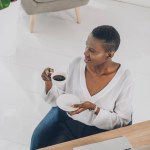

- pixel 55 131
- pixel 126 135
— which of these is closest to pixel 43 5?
pixel 55 131

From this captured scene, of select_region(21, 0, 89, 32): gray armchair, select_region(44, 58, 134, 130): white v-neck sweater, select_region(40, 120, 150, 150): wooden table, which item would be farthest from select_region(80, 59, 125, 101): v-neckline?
select_region(21, 0, 89, 32): gray armchair

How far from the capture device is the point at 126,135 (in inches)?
57.0

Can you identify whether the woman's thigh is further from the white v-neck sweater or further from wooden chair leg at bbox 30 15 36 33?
wooden chair leg at bbox 30 15 36 33

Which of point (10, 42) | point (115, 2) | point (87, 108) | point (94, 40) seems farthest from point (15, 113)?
point (115, 2)

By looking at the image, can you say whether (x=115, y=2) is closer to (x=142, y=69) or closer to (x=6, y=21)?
(x=142, y=69)

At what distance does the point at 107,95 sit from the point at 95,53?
181 mm

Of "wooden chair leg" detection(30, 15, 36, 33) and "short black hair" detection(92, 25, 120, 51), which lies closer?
"short black hair" detection(92, 25, 120, 51)

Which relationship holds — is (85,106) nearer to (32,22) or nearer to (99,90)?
(99,90)

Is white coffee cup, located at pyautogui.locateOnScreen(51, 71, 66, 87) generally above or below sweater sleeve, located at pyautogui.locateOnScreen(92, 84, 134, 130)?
above

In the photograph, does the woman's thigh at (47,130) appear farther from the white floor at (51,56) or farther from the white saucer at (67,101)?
the white floor at (51,56)

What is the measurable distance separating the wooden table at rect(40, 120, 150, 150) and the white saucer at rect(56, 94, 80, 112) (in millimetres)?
133

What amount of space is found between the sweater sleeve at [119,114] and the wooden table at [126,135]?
1.7 inches

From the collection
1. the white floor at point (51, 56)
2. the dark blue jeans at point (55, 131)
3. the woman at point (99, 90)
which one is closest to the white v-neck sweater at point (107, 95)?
the woman at point (99, 90)

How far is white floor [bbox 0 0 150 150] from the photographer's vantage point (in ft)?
7.15
